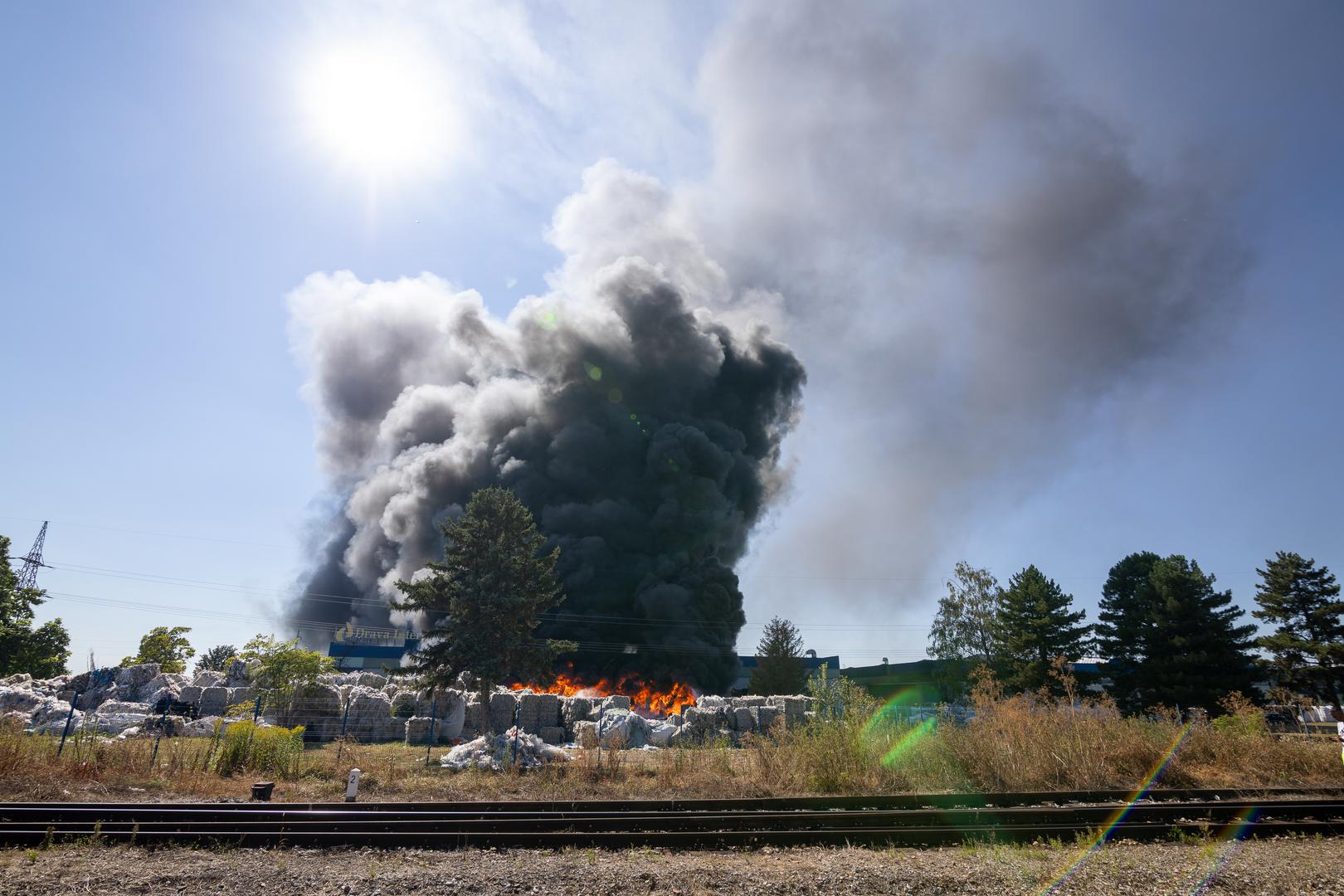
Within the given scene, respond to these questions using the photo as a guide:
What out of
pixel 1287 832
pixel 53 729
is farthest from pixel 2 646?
pixel 1287 832

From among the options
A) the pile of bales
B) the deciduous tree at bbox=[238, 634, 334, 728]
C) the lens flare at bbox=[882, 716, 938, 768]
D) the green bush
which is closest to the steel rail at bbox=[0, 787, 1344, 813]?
the lens flare at bbox=[882, 716, 938, 768]

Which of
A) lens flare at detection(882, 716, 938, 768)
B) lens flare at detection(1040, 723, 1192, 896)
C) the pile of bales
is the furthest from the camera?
the pile of bales

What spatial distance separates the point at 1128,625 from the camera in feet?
144

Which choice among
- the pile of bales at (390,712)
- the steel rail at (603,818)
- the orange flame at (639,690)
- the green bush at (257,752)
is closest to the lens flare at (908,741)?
the steel rail at (603,818)

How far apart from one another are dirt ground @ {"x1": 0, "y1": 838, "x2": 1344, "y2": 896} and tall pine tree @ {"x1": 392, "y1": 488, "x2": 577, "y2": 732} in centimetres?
2559

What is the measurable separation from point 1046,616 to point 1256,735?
88.4ft

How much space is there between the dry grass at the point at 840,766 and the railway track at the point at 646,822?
1868mm

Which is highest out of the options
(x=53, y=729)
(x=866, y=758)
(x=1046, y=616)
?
(x=1046, y=616)

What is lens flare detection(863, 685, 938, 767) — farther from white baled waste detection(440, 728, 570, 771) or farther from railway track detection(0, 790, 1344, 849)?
white baled waste detection(440, 728, 570, 771)

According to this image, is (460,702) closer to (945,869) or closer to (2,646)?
(945,869)

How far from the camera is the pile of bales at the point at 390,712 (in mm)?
26953

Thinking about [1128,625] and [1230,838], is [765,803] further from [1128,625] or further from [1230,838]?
[1128,625]

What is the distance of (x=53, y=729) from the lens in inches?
949

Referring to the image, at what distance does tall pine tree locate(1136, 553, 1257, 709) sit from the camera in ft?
118
